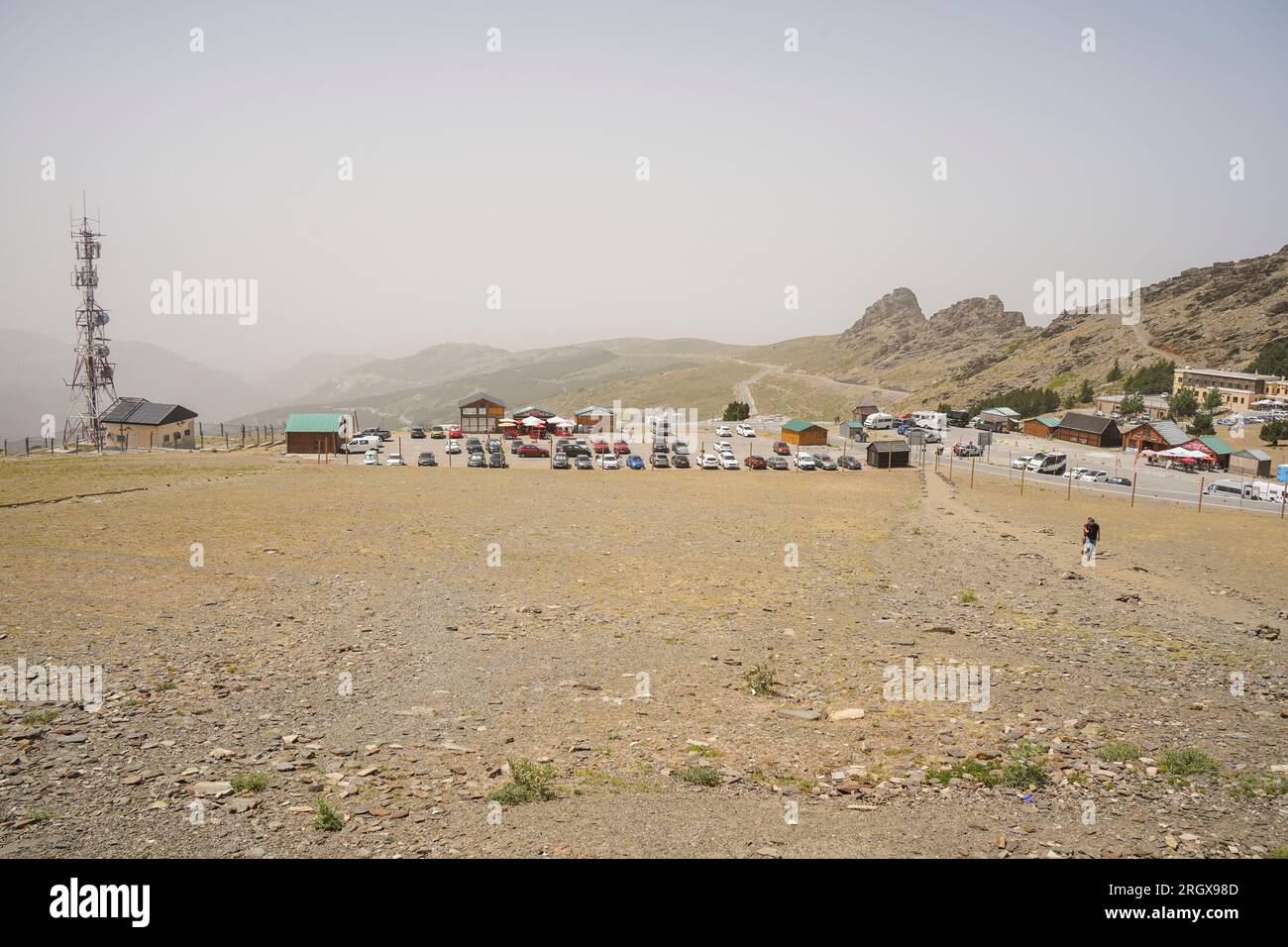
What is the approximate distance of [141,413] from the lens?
7725cm

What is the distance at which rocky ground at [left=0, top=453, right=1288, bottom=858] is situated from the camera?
1034 centimetres

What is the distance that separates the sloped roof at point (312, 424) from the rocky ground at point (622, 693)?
3702cm

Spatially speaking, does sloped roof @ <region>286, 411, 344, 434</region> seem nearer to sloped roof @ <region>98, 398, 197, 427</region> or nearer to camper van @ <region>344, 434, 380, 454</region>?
camper van @ <region>344, 434, 380, 454</region>

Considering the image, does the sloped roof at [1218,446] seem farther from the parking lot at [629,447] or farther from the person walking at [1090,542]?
the person walking at [1090,542]

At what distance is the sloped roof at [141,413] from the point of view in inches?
3004

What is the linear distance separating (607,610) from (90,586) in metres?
15.3

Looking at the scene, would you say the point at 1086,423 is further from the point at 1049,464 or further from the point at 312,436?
the point at 312,436

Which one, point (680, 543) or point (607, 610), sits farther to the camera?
point (680, 543)

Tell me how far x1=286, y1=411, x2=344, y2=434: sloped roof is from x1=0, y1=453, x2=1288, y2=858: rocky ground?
37023 mm

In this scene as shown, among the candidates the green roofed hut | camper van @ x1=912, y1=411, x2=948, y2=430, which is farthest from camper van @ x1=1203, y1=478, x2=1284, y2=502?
the green roofed hut

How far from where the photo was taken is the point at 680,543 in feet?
105
